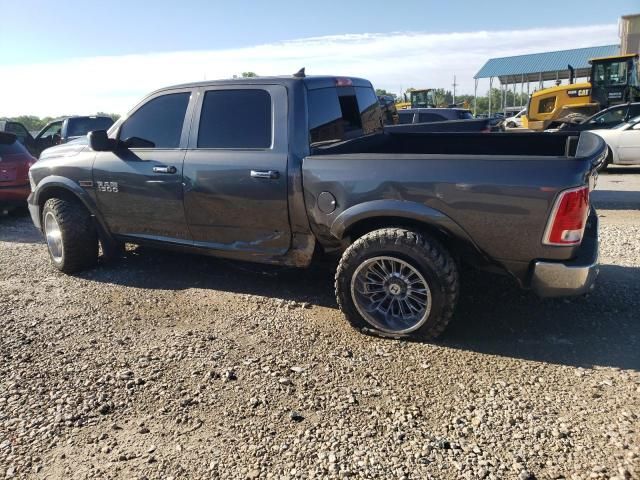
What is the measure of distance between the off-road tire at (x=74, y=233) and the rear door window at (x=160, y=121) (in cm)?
100

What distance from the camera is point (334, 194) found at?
3.90 m

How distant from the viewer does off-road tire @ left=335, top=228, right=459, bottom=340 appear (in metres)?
3.62

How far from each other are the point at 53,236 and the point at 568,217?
5.04 m

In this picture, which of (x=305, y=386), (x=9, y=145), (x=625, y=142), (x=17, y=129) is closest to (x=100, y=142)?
(x=305, y=386)

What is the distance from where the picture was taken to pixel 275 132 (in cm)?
420

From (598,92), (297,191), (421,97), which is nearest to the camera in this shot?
(297,191)

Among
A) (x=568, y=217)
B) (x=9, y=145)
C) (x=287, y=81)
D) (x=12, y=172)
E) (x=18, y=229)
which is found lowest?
(x=18, y=229)

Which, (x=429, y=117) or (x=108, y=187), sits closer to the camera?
(x=108, y=187)

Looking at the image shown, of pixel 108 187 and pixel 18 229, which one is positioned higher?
pixel 108 187

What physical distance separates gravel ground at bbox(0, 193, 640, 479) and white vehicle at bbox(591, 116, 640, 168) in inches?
341

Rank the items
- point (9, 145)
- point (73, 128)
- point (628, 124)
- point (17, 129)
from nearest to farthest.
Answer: point (9, 145) < point (628, 124) < point (73, 128) < point (17, 129)

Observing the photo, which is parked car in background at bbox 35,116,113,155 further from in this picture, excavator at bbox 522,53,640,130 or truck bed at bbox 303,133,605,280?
excavator at bbox 522,53,640,130

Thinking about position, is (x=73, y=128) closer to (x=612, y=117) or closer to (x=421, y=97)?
(x=612, y=117)

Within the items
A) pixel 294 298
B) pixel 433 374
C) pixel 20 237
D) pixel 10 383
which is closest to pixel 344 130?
pixel 294 298
